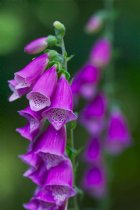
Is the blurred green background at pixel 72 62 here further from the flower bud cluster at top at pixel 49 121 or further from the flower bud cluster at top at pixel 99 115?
the flower bud cluster at top at pixel 49 121

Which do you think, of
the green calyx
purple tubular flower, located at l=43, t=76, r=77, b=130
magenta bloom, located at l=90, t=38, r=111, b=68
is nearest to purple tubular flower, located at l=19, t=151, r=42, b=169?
purple tubular flower, located at l=43, t=76, r=77, b=130

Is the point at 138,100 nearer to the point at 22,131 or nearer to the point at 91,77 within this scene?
the point at 91,77

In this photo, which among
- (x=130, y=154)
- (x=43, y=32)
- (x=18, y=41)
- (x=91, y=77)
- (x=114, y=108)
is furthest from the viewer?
(x=130, y=154)

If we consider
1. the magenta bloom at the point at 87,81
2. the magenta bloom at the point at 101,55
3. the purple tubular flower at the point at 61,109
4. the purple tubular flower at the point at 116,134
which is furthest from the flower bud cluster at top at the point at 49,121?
the purple tubular flower at the point at 116,134

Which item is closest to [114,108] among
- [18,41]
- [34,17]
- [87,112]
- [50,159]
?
[87,112]

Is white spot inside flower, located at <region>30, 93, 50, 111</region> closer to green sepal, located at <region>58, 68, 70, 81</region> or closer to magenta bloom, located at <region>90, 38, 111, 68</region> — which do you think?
green sepal, located at <region>58, 68, 70, 81</region>

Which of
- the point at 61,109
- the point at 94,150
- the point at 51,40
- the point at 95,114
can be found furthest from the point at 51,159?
the point at 94,150
